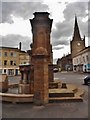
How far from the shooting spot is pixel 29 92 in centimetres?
1274

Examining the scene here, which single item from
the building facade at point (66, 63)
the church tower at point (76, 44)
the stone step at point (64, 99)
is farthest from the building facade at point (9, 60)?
the stone step at point (64, 99)

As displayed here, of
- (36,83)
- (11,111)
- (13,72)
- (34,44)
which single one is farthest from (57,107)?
(13,72)

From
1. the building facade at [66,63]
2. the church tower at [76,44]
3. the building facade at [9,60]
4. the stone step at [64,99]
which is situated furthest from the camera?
the building facade at [66,63]

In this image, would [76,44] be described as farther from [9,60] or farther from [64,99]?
[64,99]

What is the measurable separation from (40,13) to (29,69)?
4.88 meters

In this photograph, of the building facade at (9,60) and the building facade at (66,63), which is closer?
the building facade at (9,60)

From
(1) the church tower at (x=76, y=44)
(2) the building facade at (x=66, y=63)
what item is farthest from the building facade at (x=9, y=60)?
(2) the building facade at (x=66, y=63)

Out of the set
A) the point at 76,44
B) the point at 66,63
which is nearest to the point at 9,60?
the point at 76,44

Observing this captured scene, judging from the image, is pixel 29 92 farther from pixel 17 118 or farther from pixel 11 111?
pixel 17 118

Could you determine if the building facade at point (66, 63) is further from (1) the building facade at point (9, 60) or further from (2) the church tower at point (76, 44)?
(1) the building facade at point (9, 60)

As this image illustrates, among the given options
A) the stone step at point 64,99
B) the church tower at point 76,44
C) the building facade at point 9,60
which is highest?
the church tower at point 76,44

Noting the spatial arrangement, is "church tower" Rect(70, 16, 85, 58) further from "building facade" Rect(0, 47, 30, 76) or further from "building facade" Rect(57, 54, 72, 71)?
"building facade" Rect(0, 47, 30, 76)

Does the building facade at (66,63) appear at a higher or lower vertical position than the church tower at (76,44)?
lower

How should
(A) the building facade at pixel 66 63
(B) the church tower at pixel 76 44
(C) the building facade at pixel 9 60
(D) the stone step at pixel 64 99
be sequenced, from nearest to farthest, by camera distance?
(D) the stone step at pixel 64 99, (C) the building facade at pixel 9 60, (B) the church tower at pixel 76 44, (A) the building facade at pixel 66 63
